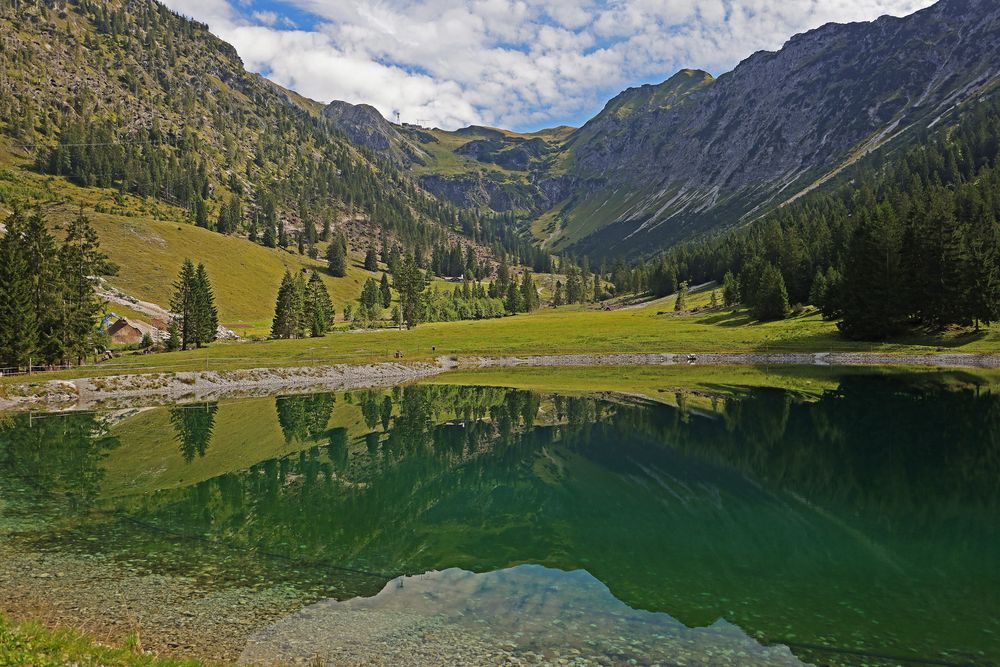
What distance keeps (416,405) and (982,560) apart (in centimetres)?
4543

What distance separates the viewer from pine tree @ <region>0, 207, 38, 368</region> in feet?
201

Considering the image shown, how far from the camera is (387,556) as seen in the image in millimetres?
18922

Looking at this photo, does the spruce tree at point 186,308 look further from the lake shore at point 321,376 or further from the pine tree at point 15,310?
the lake shore at point 321,376

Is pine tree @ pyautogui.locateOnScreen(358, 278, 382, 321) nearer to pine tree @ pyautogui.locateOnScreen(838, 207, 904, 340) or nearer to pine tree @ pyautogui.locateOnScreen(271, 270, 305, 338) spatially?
pine tree @ pyautogui.locateOnScreen(271, 270, 305, 338)

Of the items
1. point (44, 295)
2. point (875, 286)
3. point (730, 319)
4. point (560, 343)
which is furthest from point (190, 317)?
point (875, 286)

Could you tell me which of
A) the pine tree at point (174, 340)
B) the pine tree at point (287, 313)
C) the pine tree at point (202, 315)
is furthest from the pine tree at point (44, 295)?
the pine tree at point (287, 313)

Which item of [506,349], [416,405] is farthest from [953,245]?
[416,405]

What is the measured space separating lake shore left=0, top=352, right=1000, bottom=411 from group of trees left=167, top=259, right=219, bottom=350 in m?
39.1

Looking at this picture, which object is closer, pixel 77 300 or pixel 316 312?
pixel 77 300

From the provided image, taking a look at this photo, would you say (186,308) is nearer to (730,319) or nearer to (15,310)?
(15,310)

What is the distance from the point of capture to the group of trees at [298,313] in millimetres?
127000

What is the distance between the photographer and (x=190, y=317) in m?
105

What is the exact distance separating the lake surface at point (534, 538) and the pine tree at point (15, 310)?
27354 mm

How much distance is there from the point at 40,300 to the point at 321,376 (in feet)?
110
